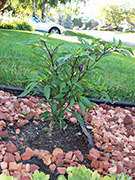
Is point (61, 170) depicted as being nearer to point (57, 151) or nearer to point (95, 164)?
point (57, 151)

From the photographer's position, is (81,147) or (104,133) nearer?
(81,147)

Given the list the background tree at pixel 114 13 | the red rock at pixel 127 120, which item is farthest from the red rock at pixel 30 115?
the background tree at pixel 114 13

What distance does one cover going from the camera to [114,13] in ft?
139

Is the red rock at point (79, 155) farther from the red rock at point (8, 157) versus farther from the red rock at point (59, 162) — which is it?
the red rock at point (8, 157)

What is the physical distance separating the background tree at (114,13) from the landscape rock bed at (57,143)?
144ft

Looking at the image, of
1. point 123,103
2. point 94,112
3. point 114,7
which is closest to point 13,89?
point 94,112

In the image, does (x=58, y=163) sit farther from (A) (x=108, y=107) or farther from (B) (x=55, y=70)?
(A) (x=108, y=107)

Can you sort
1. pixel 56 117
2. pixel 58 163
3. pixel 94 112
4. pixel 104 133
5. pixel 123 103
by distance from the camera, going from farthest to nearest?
pixel 123 103 < pixel 94 112 < pixel 104 133 < pixel 56 117 < pixel 58 163

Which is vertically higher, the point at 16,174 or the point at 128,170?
the point at 16,174

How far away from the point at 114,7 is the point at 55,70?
44.9m

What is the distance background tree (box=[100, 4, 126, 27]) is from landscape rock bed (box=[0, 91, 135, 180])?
4385cm

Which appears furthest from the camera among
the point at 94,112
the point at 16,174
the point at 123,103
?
the point at 123,103

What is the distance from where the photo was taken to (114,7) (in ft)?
139

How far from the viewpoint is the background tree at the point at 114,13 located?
42094 millimetres
